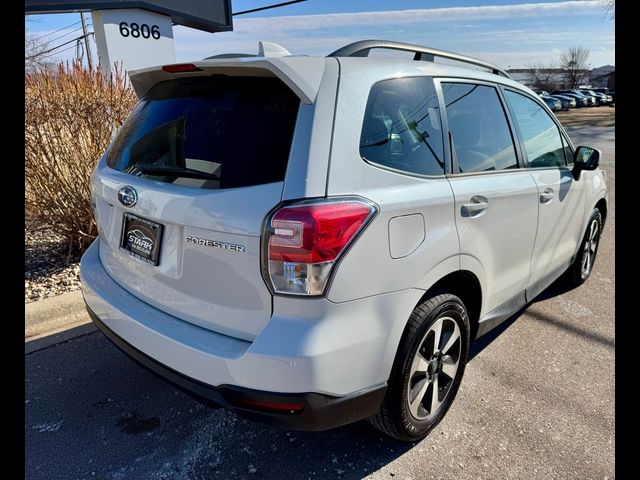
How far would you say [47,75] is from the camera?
4398 millimetres

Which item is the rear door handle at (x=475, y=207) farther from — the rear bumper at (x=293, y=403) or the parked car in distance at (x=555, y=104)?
the parked car in distance at (x=555, y=104)

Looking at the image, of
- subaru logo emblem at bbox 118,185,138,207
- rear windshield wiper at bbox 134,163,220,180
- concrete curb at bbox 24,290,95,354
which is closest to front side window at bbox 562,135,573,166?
rear windshield wiper at bbox 134,163,220,180

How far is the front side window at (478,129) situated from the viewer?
2.46 meters

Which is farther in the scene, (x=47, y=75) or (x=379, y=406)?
(x=47, y=75)

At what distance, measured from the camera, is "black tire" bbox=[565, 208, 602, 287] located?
4188 millimetres

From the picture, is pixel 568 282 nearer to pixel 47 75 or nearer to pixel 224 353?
pixel 224 353

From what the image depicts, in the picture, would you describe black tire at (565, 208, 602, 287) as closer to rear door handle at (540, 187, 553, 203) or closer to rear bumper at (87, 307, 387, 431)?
rear door handle at (540, 187, 553, 203)

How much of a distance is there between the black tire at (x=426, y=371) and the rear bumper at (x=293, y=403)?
17cm

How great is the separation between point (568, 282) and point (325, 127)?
3.63 metres

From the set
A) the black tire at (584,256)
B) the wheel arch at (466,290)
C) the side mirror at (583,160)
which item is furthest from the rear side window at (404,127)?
the black tire at (584,256)

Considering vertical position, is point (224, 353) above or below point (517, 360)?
above
